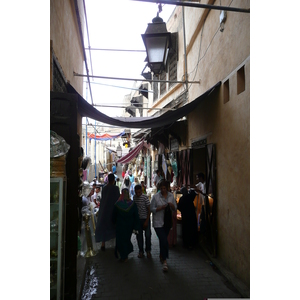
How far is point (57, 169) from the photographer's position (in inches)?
115

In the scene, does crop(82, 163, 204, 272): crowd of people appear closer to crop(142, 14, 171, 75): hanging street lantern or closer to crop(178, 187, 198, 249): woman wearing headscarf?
crop(178, 187, 198, 249): woman wearing headscarf

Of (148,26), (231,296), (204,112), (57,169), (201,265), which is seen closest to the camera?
(57,169)

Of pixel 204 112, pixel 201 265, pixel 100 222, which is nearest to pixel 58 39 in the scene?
pixel 204 112

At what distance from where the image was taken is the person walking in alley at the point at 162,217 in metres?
4.91

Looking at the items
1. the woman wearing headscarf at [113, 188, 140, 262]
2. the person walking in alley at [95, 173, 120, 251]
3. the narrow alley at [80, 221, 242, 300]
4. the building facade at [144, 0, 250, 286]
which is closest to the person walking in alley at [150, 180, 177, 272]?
the narrow alley at [80, 221, 242, 300]

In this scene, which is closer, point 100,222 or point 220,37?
point 220,37

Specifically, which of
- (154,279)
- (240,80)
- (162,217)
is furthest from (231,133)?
(154,279)

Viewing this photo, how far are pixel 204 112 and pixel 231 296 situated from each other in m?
3.85

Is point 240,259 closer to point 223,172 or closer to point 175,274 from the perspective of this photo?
point 175,274

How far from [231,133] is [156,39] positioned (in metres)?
2.77

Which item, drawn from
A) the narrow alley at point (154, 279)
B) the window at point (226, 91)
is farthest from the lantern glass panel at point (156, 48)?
the narrow alley at point (154, 279)

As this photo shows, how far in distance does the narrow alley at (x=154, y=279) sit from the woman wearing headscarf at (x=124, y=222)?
10.6 inches

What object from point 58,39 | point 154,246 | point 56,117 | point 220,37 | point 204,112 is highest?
point 220,37

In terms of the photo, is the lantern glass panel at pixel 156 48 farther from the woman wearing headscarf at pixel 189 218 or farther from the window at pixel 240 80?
the woman wearing headscarf at pixel 189 218
